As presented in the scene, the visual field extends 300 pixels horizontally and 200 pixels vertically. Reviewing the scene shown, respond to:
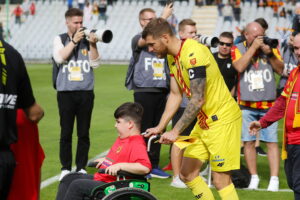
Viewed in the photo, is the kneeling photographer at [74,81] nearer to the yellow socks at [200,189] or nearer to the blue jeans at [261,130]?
the blue jeans at [261,130]

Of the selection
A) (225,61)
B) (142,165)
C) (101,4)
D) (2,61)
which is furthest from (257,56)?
(101,4)

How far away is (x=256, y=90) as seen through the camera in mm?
8164

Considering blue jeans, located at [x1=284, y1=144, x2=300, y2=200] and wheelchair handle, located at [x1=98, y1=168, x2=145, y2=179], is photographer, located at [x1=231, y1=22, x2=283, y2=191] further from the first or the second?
wheelchair handle, located at [x1=98, y1=168, x2=145, y2=179]

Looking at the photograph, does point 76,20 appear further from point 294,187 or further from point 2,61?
point 2,61

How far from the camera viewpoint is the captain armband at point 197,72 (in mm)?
5840

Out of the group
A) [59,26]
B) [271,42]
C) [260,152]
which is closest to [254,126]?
[271,42]

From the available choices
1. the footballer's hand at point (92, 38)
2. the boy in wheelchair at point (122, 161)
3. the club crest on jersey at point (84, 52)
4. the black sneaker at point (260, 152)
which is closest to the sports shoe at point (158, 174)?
the club crest on jersey at point (84, 52)

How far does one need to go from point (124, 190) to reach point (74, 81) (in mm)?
3497

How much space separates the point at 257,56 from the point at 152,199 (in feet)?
11.0

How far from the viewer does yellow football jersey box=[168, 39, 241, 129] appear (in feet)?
19.4

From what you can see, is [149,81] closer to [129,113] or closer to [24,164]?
[129,113]

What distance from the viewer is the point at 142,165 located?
5621 millimetres

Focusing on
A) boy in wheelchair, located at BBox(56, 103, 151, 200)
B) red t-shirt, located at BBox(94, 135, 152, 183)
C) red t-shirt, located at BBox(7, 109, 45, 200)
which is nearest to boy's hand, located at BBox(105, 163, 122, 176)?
boy in wheelchair, located at BBox(56, 103, 151, 200)

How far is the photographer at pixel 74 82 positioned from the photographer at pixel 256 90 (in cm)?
185
